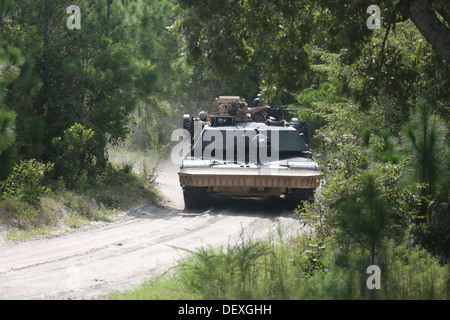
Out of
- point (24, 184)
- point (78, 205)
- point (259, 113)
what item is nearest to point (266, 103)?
point (78, 205)

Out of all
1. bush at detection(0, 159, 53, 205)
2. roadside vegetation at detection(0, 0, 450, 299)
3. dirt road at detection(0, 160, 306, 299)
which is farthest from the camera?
bush at detection(0, 159, 53, 205)

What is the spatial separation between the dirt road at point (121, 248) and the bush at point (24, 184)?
44.3 inches

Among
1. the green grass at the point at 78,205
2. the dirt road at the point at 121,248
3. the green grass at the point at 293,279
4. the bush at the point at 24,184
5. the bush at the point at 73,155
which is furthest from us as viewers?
the bush at the point at 73,155

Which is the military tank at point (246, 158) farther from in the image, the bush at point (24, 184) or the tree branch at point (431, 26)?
the tree branch at point (431, 26)

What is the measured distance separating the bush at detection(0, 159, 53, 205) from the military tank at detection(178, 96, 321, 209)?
312cm

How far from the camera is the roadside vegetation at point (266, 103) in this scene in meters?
6.81

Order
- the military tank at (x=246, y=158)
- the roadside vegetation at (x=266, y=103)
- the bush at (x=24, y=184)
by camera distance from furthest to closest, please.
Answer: the military tank at (x=246, y=158) → the bush at (x=24, y=184) → the roadside vegetation at (x=266, y=103)

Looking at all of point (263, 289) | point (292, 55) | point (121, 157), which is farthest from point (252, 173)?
point (121, 157)

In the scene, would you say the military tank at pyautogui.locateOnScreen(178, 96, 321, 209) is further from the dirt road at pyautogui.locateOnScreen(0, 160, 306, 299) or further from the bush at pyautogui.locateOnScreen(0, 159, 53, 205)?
the bush at pyautogui.locateOnScreen(0, 159, 53, 205)

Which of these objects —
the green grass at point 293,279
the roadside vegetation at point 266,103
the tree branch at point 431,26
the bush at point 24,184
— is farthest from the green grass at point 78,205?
the tree branch at point 431,26

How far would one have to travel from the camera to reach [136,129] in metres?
29.1

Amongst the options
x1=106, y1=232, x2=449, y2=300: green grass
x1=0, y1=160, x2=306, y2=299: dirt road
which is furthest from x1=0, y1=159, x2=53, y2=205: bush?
x1=106, y1=232, x2=449, y2=300: green grass

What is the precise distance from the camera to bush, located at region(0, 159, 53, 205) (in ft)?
38.5

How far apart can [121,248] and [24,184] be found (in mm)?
2986
